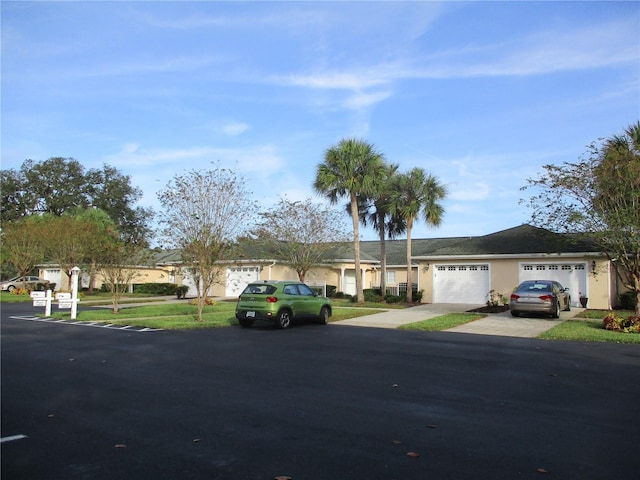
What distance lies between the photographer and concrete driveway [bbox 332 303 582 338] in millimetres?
15805

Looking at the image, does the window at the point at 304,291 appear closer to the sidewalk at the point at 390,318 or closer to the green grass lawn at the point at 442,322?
the sidewalk at the point at 390,318

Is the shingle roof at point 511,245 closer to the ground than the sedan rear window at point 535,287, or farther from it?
farther from it

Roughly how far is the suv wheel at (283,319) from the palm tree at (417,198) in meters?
12.8

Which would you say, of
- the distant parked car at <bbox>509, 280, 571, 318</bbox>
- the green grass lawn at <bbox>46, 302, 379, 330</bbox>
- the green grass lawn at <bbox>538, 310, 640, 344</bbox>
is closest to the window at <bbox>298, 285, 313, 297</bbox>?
the green grass lawn at <bbox>46, 302, 379, 330</bbox>

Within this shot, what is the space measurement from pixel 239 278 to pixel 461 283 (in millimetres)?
14203

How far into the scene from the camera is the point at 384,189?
2778cm

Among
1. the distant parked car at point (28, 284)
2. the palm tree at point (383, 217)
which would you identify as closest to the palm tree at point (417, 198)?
the palm tree at point (383, 217)

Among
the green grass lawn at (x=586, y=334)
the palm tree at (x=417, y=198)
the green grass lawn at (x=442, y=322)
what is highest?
the palm tree at (x=417, y=198)

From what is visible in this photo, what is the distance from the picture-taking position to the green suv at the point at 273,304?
52.1 feet

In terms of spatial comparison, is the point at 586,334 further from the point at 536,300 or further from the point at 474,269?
the point at 474,269

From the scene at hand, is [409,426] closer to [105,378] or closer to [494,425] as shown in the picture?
[494,425]

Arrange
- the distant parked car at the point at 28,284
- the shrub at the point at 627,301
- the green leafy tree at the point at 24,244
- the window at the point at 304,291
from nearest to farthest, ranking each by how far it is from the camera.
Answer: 1. the window at the point at 304,291
2. the shrub at the point at 627,301
3. the green leafy tree at the point at 24,244
4. the distant parked car at the point at 28,284

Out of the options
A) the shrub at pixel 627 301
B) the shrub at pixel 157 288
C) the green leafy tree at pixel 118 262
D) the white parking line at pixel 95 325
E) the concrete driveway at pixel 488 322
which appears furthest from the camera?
the shrub at pixel 157 288

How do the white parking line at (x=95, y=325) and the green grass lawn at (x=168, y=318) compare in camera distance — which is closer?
the white parking line at (x=95, y=325)
